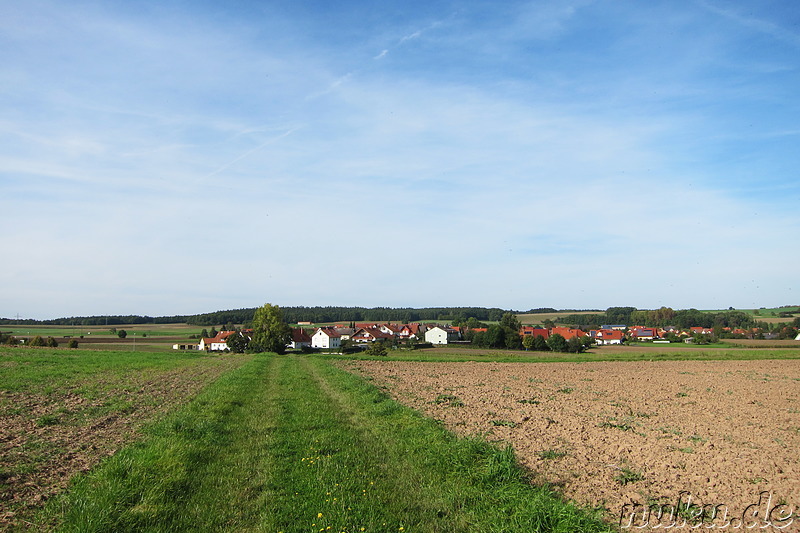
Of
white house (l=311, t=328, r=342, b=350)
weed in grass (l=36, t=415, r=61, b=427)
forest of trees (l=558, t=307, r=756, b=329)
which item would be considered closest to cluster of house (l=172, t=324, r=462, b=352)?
white house (l=311, t=328, r=342, b=350)

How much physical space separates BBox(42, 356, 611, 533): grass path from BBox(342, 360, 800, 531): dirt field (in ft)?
3.88

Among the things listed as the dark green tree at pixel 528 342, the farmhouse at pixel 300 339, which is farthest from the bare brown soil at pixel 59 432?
the farmhouse at pixel 300 339

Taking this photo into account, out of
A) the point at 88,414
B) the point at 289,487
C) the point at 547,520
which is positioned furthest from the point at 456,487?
the point at 88,414

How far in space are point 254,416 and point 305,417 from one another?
1765 millimetres

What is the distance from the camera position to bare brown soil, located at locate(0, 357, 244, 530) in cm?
825

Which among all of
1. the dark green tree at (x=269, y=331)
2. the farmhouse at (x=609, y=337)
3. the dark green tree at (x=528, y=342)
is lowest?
the farmhouse at (x=609, y=337)

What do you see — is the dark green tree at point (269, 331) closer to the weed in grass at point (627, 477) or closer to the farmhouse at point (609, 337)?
the weed in grass at point (627, 477)

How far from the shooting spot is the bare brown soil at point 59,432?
825cm

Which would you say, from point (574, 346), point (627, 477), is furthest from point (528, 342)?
point (627, 477)

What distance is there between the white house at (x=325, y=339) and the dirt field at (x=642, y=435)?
89222 mm

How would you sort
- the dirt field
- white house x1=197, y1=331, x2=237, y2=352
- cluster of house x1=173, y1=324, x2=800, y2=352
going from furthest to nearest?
1. cluster of house x1=173, y1=324, x2=800, y2=352
2. white house x1=197, y1=331, x2=237, y2=352
3. the dirt field

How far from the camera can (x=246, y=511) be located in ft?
24.8

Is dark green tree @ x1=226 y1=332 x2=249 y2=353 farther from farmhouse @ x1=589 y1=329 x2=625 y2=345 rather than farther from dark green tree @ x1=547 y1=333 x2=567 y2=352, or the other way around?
farmhouse @ x1=589 y1=329 x2=625 y2=345

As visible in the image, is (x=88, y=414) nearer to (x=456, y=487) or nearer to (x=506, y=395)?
(x=456, y=487)
